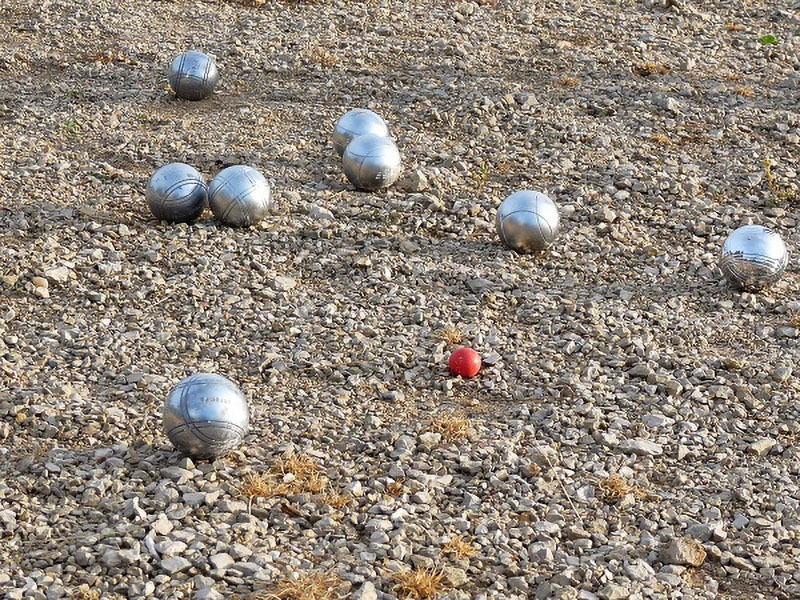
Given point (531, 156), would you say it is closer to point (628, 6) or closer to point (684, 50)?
point (684, 50)

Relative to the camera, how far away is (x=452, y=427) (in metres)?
6.54

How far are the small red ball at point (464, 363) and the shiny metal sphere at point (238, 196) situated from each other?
7.78 feet

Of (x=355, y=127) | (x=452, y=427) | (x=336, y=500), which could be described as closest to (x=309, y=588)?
(x=336, y=500)

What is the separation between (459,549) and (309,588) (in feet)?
2.67

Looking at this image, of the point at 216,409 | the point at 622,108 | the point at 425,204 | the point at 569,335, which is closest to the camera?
the point at 216,409

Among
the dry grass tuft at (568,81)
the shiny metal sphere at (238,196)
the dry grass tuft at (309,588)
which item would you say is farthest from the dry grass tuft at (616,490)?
the dry grass tuft at (568,81)

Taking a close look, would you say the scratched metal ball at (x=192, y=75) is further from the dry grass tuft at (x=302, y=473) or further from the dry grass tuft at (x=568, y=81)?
the dry grass tuft at (x=302, y=473)

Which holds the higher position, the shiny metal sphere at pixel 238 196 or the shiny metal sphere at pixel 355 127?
the shiny metal sphere at pixel 355 127

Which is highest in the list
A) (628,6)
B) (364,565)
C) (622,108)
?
(628,6)

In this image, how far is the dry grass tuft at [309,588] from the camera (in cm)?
513

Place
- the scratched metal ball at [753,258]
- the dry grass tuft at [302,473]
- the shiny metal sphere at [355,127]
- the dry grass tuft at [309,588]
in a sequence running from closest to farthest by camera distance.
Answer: the dry grass tuft at [309,588], the dry grass tuft at [302,473], the scratched metal ball at [753,258], the shiny metal sphere at [355,127]

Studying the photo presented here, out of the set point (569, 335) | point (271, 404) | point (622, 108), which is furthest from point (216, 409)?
point (622, 108)

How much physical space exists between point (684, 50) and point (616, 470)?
24.7 feet

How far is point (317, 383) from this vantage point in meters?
7.07
